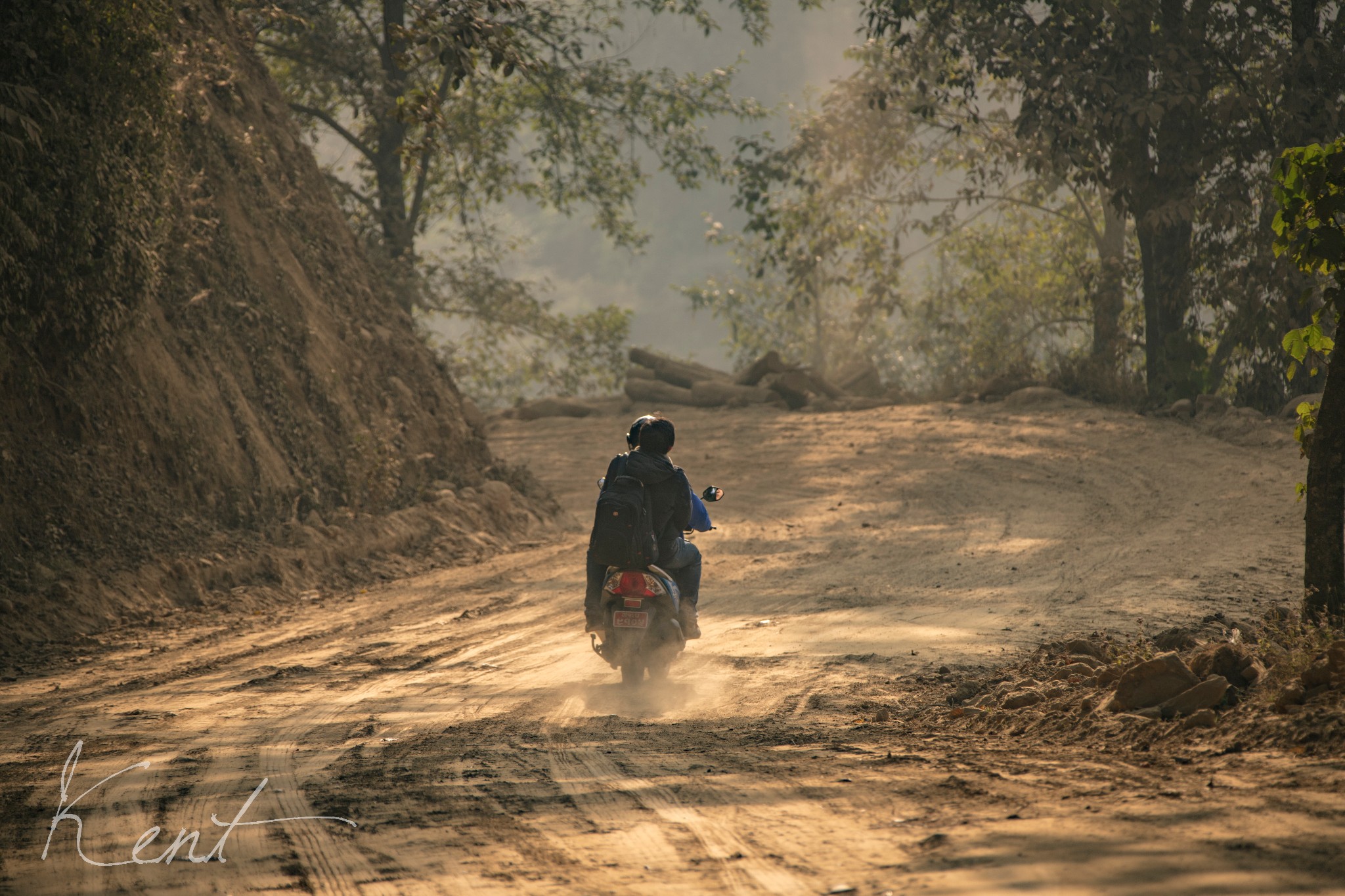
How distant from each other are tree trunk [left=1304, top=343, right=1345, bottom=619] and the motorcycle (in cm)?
358

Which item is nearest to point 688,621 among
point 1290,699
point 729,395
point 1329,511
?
point 1290,699

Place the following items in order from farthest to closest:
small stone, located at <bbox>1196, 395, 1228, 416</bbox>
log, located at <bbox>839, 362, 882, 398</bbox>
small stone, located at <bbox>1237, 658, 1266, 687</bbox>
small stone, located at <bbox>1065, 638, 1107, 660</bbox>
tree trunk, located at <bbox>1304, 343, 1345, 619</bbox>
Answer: log, located at <bbox>839, 362, 882, 398</bbox> → small stone, located at <bbox>1196, 395, 1228, 416</bbox> → small stone, located at <bbox>1065, 638, 1107, 660</bbox> → tree trunk, located at <bbox>1304, 343, 1345, 619</bbox> → small stone, located at <bbox>1237, 658, 1266, 687</bbox>

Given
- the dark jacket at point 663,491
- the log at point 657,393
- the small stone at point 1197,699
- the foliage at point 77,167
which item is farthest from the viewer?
the log at point 657,393

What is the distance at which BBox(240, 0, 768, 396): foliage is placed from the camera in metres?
23.0

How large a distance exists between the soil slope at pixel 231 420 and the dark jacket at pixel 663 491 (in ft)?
15.2

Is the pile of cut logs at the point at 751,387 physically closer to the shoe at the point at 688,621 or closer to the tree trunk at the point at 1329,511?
the shoe at the point at 688,621

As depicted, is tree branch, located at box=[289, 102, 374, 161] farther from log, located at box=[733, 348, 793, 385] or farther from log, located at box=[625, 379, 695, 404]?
log, located at box=[733, 348, 793, 385]

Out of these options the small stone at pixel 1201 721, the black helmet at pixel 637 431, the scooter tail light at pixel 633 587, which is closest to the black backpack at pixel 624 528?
the scooter tail light at pixel 633 587

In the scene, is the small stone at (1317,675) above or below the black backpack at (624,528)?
below

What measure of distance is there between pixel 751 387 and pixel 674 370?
91.8 inches

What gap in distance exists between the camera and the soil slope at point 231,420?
29.1ft

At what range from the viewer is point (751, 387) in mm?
25375

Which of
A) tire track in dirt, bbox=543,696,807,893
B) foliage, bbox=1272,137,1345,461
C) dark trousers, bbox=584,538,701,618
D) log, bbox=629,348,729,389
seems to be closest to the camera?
tire track in dirt, bbox=543,696,807,893

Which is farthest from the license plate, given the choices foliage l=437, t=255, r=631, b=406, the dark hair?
foliage l=437, t=255, r=631, b=406
